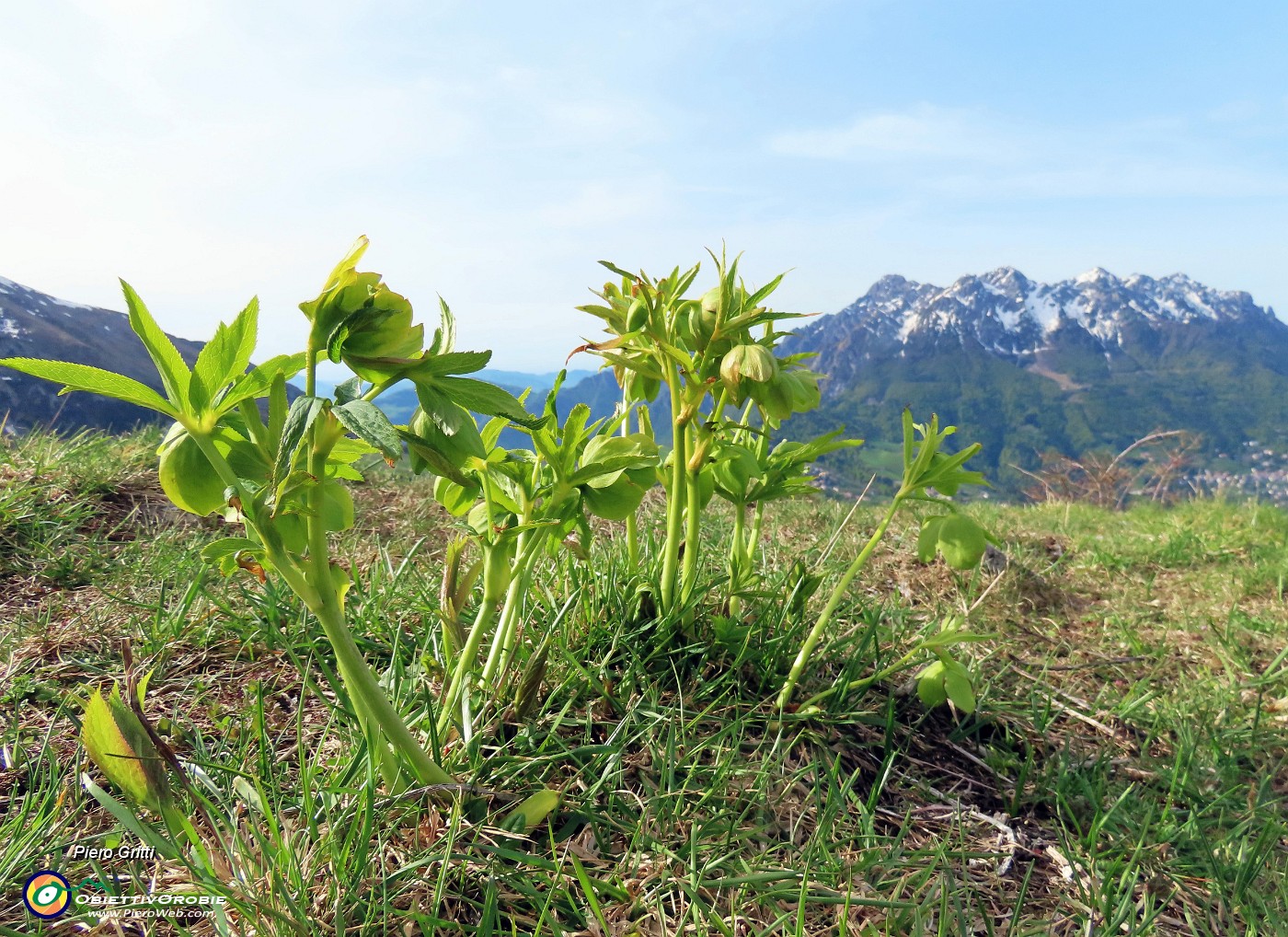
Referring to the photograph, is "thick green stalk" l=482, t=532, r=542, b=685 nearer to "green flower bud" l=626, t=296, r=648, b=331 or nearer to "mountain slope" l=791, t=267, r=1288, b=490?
"green flower bud" l=626, t=296, r=648, b=331

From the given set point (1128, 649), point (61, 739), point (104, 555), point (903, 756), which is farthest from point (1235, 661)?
point (104, 555)

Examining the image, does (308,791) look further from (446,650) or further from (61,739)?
(61,739)

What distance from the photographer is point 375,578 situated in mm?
2061

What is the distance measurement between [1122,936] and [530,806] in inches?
41.1

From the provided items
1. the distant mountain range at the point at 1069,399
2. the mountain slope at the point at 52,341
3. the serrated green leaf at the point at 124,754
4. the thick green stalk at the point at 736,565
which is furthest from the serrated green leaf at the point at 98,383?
the distant mountain range at the point at 1069,399

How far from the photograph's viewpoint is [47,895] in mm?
1110

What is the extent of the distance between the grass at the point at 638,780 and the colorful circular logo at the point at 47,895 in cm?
2

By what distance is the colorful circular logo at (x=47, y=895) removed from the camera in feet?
3.59

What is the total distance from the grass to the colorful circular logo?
0.06ft

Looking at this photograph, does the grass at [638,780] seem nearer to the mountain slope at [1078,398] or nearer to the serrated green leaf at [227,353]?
the serrated green leaf at [227,353]

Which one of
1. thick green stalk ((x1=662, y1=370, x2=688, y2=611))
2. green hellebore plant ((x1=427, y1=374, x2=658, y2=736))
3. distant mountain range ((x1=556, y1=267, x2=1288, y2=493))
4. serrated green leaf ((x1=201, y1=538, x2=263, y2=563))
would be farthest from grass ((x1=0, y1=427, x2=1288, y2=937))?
distant mountain range ((x1=556, y1=267, x2=1288, y2=493))

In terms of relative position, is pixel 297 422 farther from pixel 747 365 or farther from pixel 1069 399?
pixel 1069 399

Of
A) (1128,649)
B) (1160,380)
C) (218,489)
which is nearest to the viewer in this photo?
(218,489)

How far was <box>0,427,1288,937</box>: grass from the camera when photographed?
3.86ft
